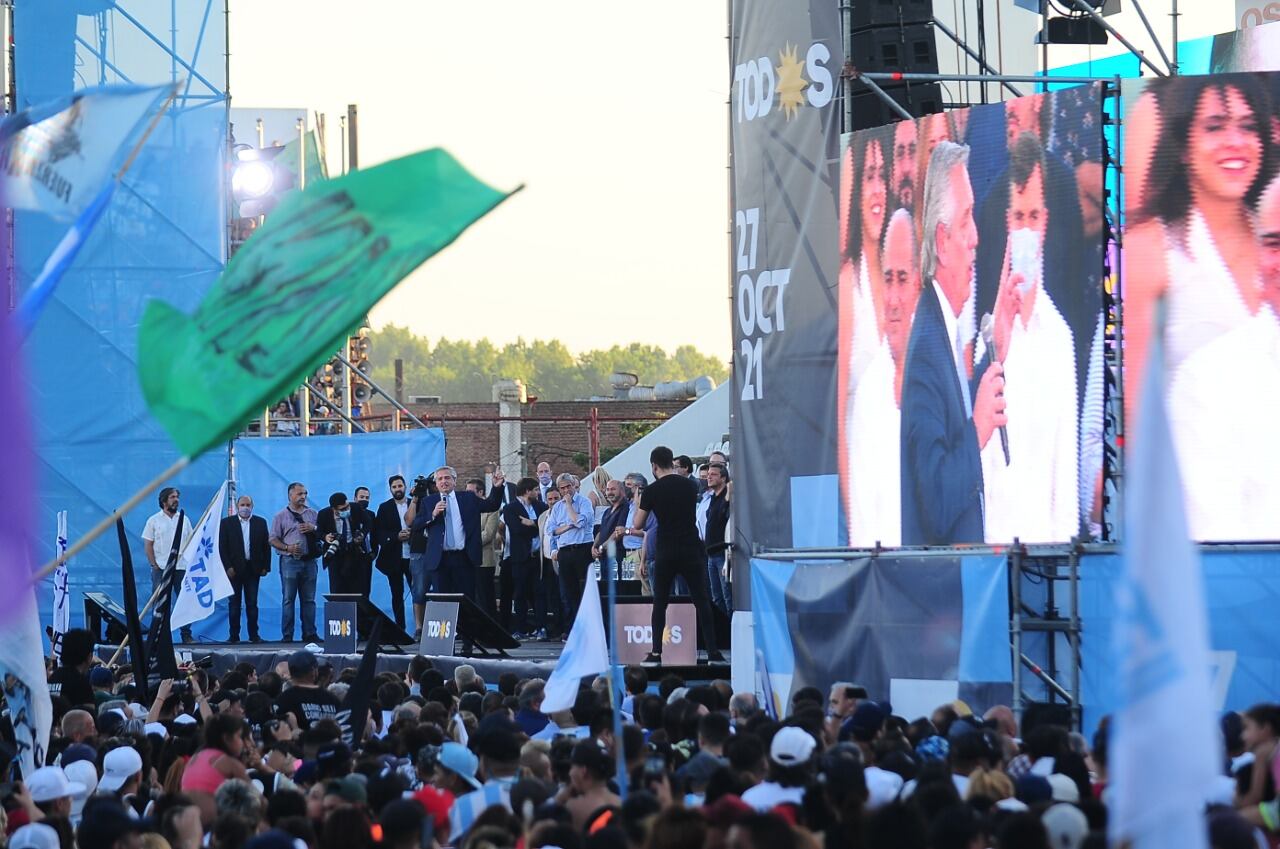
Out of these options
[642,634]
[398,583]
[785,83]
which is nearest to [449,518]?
[398,583]

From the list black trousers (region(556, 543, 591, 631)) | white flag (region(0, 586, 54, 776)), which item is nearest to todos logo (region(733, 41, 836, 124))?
black trousers (region(556, 543, 591, 631))

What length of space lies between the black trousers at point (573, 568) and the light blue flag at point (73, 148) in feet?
40.3

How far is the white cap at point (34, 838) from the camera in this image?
22.3ft

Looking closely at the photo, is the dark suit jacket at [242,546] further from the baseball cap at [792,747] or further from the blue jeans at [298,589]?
the baseball cap at [792,747]

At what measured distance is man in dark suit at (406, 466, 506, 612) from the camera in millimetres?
20312

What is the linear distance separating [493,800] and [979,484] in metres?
6.86

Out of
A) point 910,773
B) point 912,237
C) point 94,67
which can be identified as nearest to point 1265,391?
point 912,237

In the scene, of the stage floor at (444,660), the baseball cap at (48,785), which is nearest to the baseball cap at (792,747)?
the baseball cap at (48,785)

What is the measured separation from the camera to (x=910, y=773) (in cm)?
791

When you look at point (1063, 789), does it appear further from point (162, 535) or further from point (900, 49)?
point (162, 535)

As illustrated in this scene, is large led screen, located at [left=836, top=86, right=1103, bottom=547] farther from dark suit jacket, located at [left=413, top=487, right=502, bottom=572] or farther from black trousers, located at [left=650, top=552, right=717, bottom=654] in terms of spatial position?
dark suit jacket, located at [left=413, top=487, right=502, bottom=572]

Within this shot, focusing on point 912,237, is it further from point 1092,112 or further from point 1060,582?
point 1060,582

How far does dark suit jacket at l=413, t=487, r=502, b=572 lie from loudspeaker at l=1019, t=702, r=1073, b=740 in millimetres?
9854

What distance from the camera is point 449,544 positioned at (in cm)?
2033
